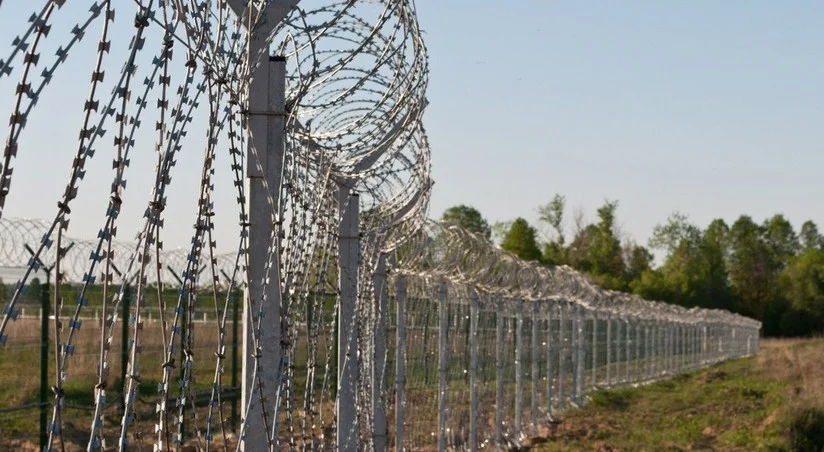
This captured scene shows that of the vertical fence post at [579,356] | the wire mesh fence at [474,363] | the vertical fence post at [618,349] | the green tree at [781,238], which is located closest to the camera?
the wire mesh fence at [474,363]

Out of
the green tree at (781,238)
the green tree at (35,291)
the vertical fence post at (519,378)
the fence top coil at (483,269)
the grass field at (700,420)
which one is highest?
the green tree at (781,238)

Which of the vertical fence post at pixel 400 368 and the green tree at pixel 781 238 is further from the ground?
the green tree at pixel 781 238

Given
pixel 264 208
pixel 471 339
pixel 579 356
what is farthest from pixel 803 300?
pixel 264 208

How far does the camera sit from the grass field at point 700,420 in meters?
15.6

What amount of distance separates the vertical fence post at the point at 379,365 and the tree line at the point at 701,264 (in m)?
48.2

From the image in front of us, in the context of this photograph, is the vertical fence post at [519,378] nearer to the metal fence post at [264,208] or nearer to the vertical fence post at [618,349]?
the metal fence post at [264,208]

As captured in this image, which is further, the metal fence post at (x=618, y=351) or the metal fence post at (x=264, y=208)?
the metal fence post at (x=618, y=351)

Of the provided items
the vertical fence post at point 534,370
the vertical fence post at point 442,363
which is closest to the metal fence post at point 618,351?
the vertical fence post at point 534,370

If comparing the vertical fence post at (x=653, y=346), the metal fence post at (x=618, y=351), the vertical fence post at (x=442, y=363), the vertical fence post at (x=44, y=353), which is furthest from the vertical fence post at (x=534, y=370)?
the vertical fence post at (x=653, y=346)

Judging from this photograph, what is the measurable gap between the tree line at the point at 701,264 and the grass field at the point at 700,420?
101 ft

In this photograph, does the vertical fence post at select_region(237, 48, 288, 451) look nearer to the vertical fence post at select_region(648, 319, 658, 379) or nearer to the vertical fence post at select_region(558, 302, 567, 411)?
the vertical fence post at select_region(558, 302, 567, 411)

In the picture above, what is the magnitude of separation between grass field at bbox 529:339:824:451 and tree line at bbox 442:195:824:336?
101 feet

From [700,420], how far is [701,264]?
230ft

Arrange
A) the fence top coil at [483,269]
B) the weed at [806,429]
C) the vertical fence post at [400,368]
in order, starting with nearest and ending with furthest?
the vertical fence post at [400,368], the fence top coil at [483,269], the weed at [806,429]
